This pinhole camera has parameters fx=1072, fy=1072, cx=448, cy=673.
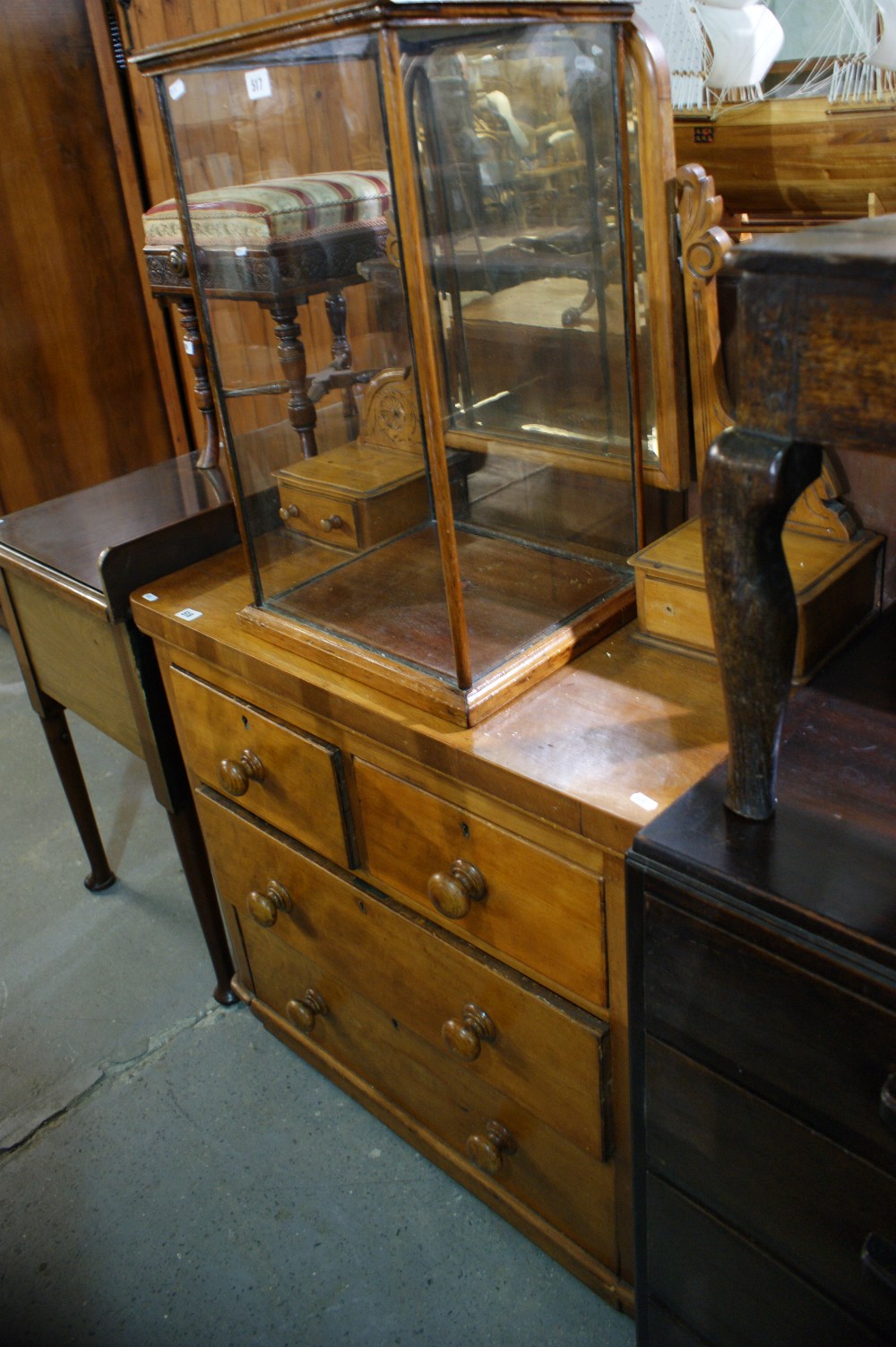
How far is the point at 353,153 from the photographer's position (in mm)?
1028

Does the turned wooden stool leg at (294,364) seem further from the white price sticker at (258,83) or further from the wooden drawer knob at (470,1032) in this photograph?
the wooden drawer knob at (470,1032)

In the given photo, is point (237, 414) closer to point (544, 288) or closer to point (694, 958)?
point (544, 288)

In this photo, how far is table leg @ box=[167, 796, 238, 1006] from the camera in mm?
1775

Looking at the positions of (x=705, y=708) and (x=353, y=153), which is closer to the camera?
(x=353, y=153)

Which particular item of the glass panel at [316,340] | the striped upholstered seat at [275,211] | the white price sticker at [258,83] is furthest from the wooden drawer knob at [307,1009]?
the white price sticker at [258,83]

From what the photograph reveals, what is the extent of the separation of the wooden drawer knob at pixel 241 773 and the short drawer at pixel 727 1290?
28.5 inches

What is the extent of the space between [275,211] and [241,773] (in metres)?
0.72

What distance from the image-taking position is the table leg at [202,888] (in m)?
1.78

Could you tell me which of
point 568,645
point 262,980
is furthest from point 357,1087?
point 568,645

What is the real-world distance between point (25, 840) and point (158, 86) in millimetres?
1742

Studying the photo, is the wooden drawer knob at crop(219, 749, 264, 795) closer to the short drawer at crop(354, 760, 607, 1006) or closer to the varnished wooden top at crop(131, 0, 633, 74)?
the short drawer at crop(354, 760, 607, 1006)

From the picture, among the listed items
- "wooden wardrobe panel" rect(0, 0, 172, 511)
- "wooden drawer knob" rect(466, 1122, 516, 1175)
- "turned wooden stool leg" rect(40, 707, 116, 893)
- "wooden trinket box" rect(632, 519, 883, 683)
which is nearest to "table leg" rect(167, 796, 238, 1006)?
"turned wooden stool leg" rect(40, 707, 116, 893)

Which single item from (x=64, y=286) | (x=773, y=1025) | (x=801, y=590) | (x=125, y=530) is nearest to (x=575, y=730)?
(x=801, y=590)

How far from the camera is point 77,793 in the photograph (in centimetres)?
213
